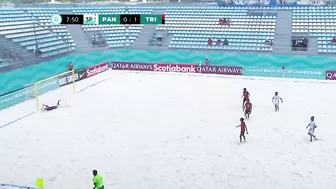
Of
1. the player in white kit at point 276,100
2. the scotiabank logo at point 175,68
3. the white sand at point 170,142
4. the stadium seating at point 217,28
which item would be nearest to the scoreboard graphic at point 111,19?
the white sand at point 170,142

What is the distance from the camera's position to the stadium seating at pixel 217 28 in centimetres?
4012

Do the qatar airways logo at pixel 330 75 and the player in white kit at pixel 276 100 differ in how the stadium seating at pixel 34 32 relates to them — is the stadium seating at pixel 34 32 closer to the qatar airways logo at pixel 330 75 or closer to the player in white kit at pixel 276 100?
the player in white kit at pixel 276 100

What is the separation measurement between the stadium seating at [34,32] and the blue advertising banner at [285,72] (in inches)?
726

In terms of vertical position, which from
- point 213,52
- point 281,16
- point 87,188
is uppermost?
point 281,16

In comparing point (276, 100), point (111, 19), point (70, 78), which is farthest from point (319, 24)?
point (70, 78)

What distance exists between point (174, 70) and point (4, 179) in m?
23.7

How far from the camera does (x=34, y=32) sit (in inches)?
1442

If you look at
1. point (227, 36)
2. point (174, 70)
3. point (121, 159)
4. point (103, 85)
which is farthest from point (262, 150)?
point (227, 36)

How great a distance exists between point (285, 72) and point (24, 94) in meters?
22.3

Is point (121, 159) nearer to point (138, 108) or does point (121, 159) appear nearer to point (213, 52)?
point (138, 108)

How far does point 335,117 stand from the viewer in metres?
22.1

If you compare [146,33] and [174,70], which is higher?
[146,33]

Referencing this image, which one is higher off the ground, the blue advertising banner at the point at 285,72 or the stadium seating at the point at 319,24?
the stadium seating at the point at 319,24

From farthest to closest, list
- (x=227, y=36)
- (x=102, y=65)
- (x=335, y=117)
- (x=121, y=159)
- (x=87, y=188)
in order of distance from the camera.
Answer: (x=227, y=36)
(x=102, y=65)
(x=335, y=117)
(x=121, y=159)
(x=87, y=188)
